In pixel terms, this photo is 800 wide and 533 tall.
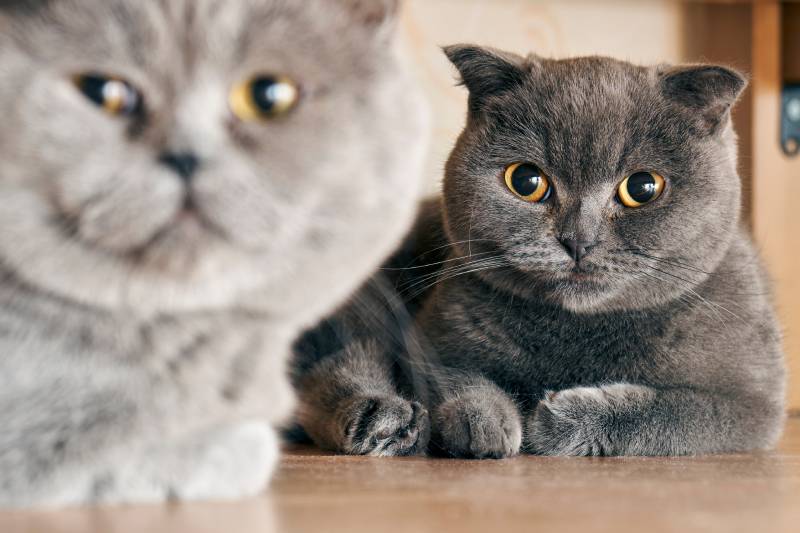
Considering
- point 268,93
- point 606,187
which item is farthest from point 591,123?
point 268,93

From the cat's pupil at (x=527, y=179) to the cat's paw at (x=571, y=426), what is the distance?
28cm

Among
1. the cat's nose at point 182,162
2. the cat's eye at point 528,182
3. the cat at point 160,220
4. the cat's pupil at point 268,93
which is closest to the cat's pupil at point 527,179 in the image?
the cat's eye at point 528,182

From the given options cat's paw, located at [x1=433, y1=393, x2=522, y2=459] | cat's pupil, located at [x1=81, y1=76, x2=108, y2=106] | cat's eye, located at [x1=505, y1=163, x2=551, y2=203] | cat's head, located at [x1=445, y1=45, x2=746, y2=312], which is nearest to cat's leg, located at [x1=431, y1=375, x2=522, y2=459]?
cat's paw, located at [x1=433, y1=393, x2=522, y2=459]

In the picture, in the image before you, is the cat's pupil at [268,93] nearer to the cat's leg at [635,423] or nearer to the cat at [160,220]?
the cat at [160,220]

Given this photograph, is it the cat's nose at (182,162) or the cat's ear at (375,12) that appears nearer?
the cat's nose at (182,162)

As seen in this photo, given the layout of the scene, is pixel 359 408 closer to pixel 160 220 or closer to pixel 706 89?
pixel 160 220

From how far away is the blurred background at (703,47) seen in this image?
2092 millimetres

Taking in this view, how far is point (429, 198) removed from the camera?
5.51 ft

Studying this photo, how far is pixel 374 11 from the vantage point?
0.94 metres

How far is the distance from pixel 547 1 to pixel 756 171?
23.4 inches

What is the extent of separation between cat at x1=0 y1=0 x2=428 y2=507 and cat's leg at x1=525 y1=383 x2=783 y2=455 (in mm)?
455

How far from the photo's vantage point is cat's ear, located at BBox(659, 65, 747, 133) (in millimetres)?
1276

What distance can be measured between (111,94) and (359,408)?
1.86 ft

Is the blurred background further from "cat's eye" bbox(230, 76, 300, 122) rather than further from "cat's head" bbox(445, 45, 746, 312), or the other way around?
"cat's eye" bbox(230, 76, 300, 122)
